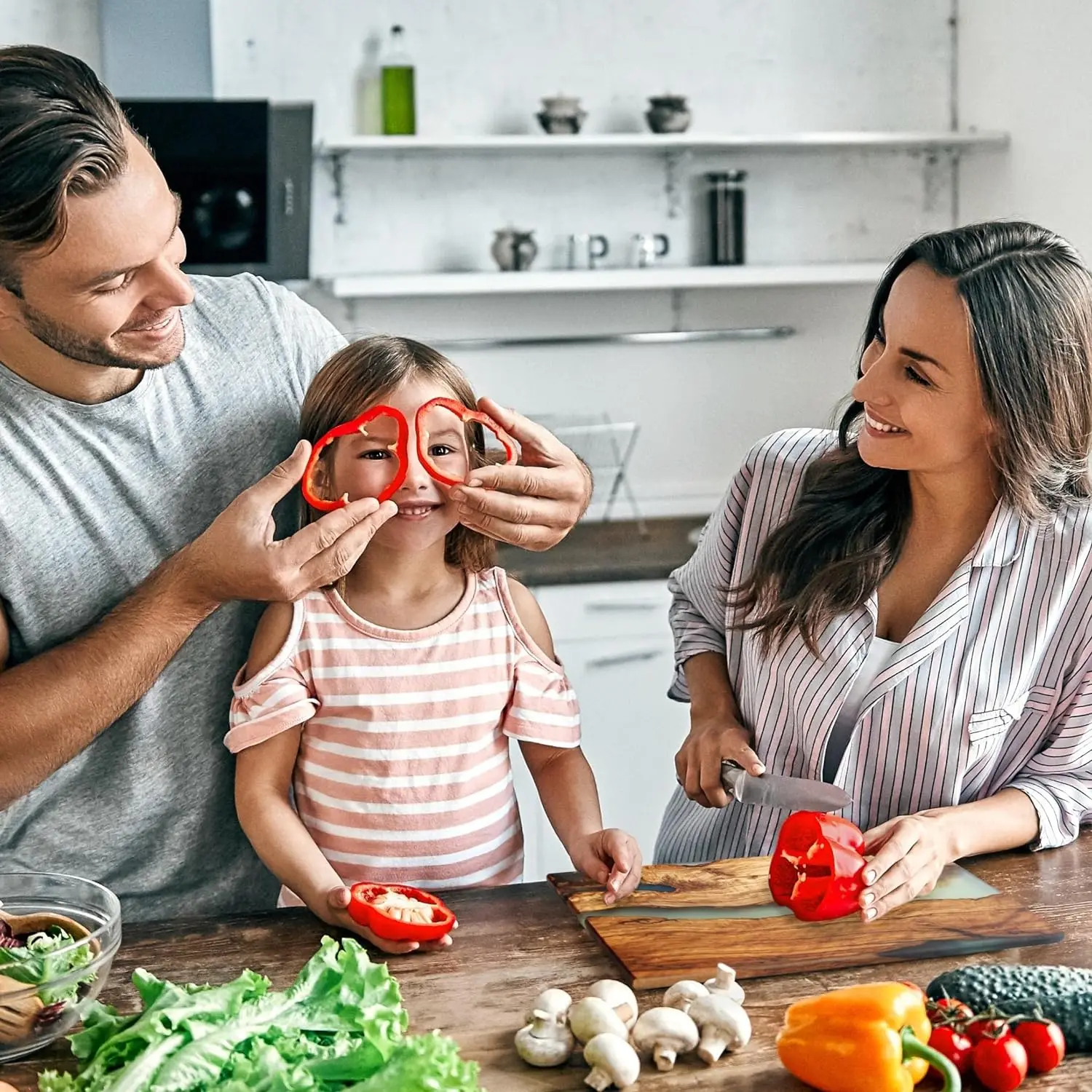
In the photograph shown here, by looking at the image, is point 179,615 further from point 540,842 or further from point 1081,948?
point 540,842

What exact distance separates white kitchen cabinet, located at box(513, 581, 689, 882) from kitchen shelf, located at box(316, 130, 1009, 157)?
3.94 feet

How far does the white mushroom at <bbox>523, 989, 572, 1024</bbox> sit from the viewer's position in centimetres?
113

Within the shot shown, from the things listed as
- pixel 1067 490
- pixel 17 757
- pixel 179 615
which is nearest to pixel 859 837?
pixel 1067 490

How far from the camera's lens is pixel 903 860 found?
4.57 ft

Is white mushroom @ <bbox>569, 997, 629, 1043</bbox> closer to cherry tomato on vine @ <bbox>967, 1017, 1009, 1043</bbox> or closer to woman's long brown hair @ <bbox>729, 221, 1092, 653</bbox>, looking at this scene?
cherry tomato on vine @ <bbox>967, 1017, 1009, 1043</bbox>

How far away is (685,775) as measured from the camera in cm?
176

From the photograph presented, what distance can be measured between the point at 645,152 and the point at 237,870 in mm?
2723

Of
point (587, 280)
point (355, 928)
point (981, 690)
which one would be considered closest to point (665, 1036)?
point (355, 928)

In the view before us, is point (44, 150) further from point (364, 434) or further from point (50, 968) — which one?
point (50, 968)

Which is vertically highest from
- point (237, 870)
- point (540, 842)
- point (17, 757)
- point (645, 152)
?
point (645, 152)

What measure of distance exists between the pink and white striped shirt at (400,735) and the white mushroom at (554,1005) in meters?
0.44

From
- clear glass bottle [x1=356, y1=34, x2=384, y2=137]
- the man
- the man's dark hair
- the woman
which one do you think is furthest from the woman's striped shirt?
clear glass bottle [x1=356, y1=34, x2=384, y2=137]

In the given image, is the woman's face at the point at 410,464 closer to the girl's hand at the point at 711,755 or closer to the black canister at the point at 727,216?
the girl's hand at the point at 711,755

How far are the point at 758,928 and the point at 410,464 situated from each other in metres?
0.64
